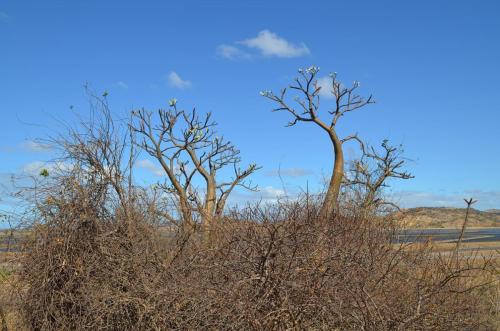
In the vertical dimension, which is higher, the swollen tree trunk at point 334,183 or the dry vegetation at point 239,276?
the swollen tree trunk at point 334,183

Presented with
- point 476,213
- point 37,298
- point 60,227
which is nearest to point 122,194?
point 60,227

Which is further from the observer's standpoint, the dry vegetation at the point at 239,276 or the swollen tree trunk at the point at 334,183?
the swollen tree trunk at the point at 334,183

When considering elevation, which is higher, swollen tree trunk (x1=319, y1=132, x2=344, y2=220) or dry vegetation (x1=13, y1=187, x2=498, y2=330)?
swollen tree trunk (x1=319, y1=132, x2=344, y2=220)

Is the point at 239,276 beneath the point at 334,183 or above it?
beneath

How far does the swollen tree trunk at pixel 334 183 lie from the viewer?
9.20 metres

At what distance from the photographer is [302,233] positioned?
7156 millimetres

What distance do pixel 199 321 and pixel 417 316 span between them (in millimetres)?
2720

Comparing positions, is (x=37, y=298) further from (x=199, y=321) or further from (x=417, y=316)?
(x=417, y=316)

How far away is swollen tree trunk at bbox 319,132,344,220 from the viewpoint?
9.20 metres

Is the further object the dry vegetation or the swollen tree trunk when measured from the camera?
the swollen tree trunk

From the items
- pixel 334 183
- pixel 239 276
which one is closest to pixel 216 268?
pixel 239 276

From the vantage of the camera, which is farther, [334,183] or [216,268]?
[334,183]

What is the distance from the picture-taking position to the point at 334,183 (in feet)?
42.8

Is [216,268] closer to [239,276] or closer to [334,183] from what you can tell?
[239,276]
